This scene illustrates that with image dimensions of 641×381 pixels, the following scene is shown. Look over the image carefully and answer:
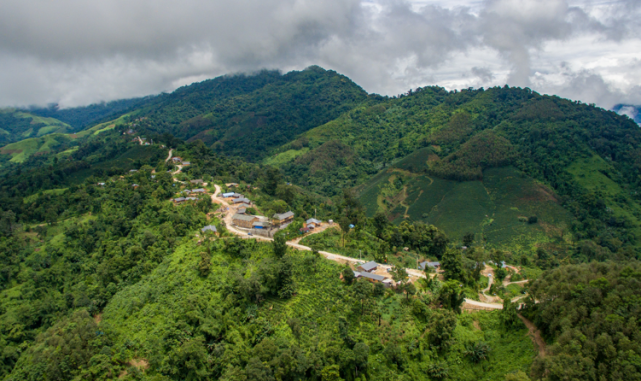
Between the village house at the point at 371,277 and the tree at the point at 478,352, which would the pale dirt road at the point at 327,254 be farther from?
the tree at the point at 478,352

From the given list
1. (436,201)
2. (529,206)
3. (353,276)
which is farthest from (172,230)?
(529,206)

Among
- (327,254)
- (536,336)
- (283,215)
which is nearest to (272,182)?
(283,215)

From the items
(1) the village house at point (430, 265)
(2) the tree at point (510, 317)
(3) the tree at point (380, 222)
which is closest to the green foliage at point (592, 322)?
(2) the tree at point (510, 317)

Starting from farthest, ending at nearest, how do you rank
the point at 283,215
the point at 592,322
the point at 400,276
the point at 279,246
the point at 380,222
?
1. the point at 380,222
2. the point at 283,215
3. the point at 279,246
4. the point at 400,276
5. the point at 592,322

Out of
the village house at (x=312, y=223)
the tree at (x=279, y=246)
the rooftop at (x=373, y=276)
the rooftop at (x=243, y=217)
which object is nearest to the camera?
the rooftop at (x=373, y=276)

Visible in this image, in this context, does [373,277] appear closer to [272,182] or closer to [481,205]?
[272,182]

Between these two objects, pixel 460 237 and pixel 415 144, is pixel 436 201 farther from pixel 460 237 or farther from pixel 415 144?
pixel 415 144
